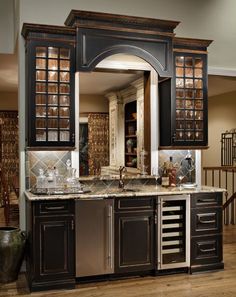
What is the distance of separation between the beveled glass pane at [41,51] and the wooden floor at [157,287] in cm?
239

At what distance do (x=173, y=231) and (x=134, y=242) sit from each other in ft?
1.57

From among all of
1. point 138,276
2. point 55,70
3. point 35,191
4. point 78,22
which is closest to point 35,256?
point 35,191

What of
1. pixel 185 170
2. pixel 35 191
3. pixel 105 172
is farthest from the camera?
pixel 185 170

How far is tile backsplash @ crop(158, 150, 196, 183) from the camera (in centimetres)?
507

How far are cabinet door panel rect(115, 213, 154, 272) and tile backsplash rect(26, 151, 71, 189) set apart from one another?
95 centimetres

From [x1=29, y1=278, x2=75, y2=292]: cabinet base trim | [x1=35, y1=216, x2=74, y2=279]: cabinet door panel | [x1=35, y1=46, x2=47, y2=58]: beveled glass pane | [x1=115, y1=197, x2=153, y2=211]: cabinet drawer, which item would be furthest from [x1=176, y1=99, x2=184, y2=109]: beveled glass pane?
[x1=29, y1=278, x2=75, y2=292]: cabinet base trim

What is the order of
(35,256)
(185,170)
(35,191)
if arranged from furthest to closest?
1. (185,170)
2. (35,191)
3. (35,256)

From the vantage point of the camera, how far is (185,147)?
4.86m

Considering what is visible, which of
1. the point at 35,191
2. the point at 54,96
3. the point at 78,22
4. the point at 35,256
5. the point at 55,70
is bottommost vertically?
the point at 35,256

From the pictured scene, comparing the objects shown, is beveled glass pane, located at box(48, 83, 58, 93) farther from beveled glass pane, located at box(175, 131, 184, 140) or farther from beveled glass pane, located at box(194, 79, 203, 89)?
beveled glass pane, located at box(194, 79, 203, 89)

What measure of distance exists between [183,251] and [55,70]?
7.95 ft

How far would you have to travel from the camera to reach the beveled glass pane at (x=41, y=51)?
420cm

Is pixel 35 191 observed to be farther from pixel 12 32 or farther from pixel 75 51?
pixel 12 32

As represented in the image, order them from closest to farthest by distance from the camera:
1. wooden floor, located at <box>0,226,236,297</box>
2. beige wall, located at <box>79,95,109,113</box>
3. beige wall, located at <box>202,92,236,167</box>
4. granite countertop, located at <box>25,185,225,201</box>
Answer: wooden floor, located at <box>0,226,236,297</box>
granite countertop, located at <box>25,185,225,201</box>
beige wall, located at <box>79,95,109,113</box>
beige wall, located at <box>202,92,236,167</box>
